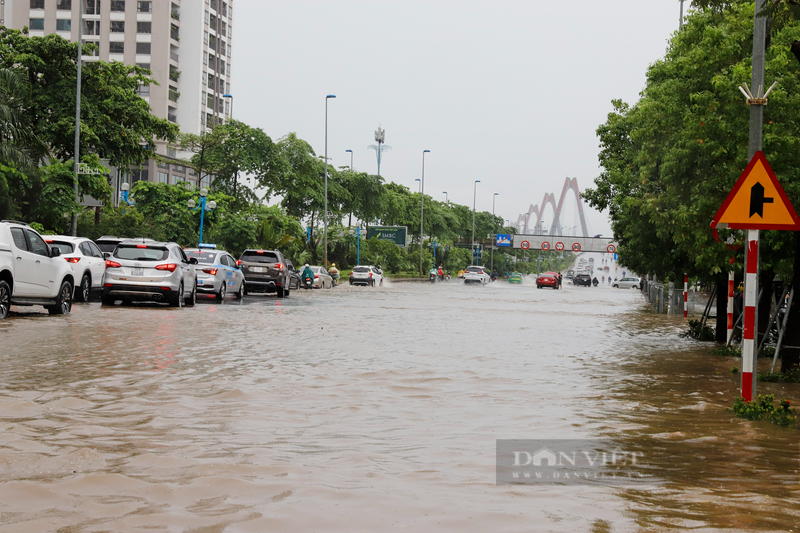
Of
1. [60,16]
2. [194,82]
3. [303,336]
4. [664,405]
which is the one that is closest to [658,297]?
[303,336]

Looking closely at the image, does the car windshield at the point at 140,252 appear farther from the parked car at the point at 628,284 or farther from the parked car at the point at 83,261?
the parked car at the point at 628,284

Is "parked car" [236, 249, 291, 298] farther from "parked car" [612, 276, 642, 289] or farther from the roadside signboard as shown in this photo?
"parked car" [612, 276, 642, 289]

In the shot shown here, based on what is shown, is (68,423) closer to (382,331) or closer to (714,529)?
(714,529)

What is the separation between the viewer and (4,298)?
56.8 feet

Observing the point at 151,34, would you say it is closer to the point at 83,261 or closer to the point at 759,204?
the point at 83,261

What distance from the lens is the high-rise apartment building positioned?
89.7m

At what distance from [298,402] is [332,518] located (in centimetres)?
424

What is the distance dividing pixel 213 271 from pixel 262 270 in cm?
588

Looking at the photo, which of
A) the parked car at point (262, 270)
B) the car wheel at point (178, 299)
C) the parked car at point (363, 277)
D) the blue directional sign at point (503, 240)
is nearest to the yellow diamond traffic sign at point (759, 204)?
the car wheel at point (178, 299)

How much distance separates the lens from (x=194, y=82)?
9312 centimetres

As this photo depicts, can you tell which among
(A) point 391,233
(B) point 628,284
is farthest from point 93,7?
(B) point 628,284

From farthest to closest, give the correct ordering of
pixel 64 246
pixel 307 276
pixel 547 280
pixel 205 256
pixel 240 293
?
pixel 547 280, pixel 307 276, pixel 240 293, pixel 205 256, pixel 64 246

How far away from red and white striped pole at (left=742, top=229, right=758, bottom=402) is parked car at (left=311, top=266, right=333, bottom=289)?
139ft

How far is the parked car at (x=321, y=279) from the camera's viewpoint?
50.9m
